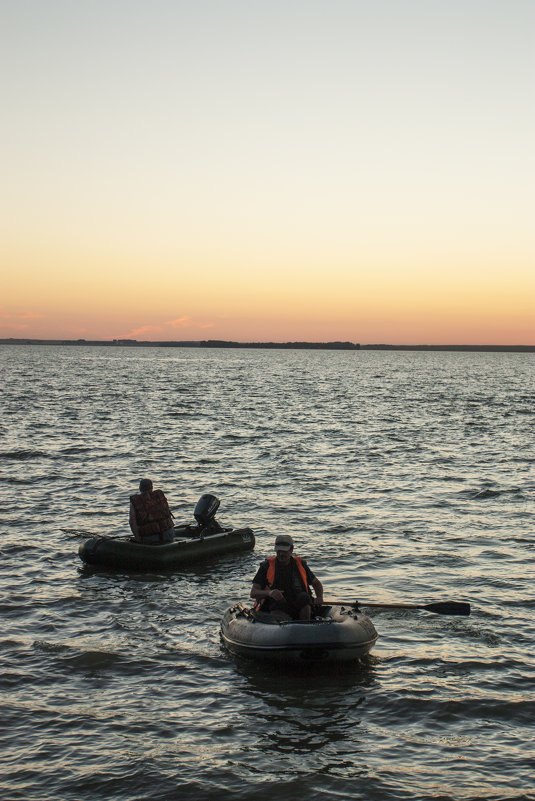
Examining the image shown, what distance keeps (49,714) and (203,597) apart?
5333 mm

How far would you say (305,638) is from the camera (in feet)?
35.6

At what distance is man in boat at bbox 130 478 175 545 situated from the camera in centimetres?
1644

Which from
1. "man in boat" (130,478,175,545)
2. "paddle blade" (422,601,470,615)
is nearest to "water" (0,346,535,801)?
"paddle blade" (422,601,470,615)

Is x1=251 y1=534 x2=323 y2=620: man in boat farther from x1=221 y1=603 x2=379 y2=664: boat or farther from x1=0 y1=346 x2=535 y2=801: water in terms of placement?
x1=0 y1=346 x2=535 y2=801: water

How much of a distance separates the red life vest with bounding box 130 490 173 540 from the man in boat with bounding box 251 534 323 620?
4958mm

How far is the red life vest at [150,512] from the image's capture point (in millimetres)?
16438

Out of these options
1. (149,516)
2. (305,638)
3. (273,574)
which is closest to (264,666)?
(305,638)

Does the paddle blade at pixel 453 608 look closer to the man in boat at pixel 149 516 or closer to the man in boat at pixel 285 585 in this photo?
the man in boat at pixel 285 585

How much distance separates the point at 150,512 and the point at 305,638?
21.3ft

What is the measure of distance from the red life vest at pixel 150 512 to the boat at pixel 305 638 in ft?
17.4

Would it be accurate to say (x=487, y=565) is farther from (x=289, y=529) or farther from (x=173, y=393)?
(x=173, y=393)

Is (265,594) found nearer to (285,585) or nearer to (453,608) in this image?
(285,585)

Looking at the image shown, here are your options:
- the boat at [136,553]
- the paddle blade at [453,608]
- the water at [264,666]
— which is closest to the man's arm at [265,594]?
the water at [264,666]

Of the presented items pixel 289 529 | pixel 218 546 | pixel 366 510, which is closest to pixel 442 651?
pixel 218 546
